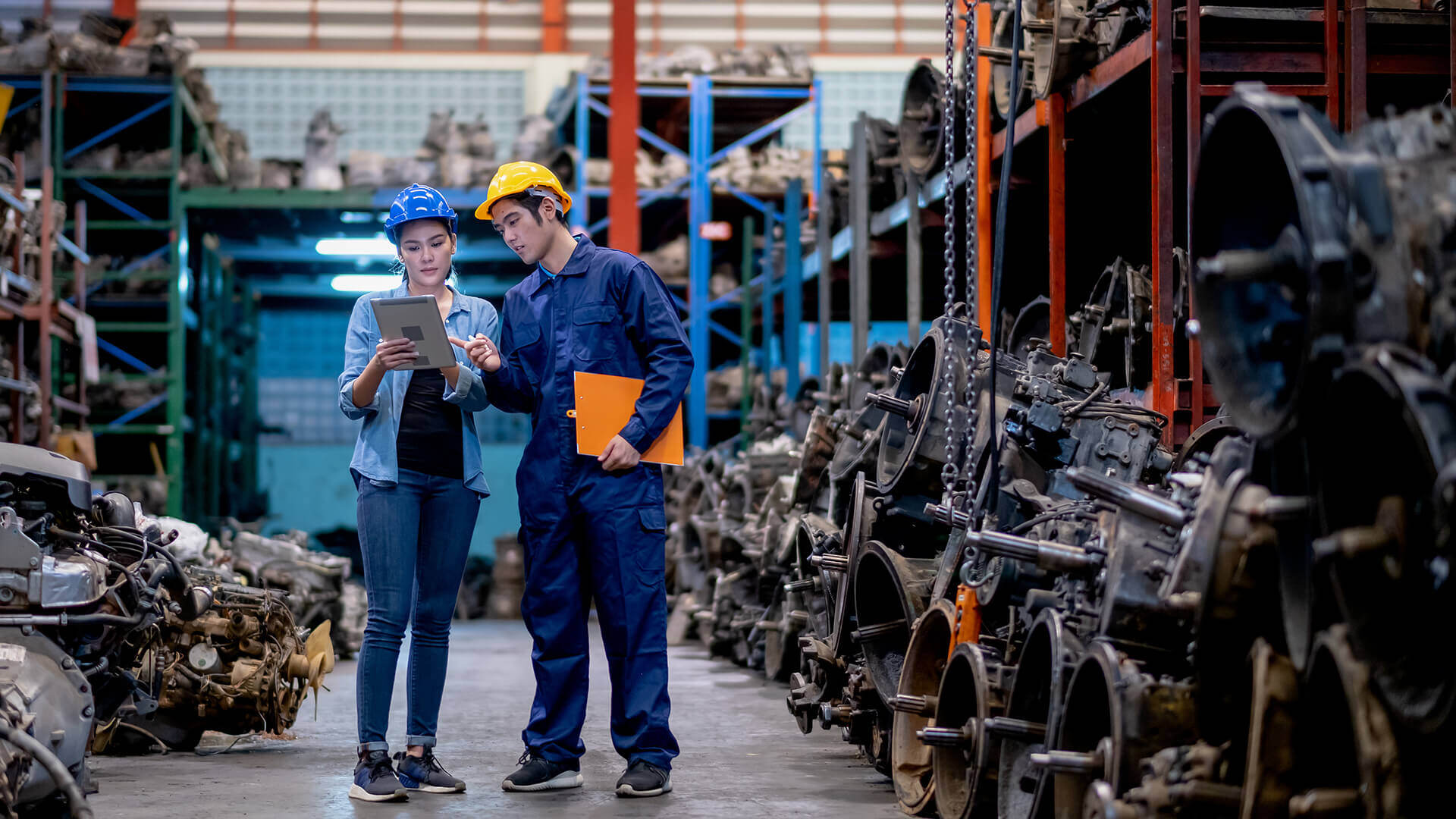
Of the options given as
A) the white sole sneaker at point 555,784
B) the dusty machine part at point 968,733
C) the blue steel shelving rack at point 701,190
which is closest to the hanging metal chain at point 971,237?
the dusty machine part at point 968,733

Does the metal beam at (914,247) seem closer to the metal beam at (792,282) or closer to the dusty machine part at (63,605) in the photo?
the metal beam at (792,282)

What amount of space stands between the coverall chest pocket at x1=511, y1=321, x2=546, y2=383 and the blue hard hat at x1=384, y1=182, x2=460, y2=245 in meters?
0.38

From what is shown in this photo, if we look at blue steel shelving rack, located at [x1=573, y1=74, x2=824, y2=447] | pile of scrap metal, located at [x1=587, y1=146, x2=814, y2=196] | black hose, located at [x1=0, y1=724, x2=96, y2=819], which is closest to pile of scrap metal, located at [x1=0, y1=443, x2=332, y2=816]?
black hose, located at [x1=0, y1=724, x2=96, y2=819]

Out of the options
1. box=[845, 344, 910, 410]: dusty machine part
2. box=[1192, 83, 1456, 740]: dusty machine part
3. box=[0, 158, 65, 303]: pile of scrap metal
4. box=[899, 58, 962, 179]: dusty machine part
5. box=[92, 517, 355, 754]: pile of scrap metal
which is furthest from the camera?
box=[0, 158, 65, 303]: pile of scrap metal

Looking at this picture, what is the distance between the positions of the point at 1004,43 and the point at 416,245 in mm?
3146

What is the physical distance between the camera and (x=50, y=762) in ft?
10.9

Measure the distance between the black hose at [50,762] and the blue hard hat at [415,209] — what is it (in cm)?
162

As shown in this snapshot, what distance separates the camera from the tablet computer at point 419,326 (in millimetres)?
3900

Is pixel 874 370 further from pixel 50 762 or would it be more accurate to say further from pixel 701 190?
pixel 50 762

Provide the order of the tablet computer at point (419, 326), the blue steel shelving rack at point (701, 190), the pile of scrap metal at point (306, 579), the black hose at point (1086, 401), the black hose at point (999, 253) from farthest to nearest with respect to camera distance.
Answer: the blue steel shelving rack at point (701, 190) < the pile of scrap metal at point (306, 579) < the black hose at point (1086, 401) < the tablet computer at point (419, 326) < the black hose at point (999, 253)

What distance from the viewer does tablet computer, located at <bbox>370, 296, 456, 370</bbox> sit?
3.90 m

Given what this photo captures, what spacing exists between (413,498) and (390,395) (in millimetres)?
302

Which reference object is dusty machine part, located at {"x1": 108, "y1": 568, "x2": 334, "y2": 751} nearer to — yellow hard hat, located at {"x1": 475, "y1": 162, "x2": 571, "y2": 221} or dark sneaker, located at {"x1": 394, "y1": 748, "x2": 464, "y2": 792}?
dark sneaker, located at {"x1": 394, "y1": 748, "x2": 464, "y2": 792}

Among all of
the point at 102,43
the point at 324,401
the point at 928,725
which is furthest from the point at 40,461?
the point at 324,401
